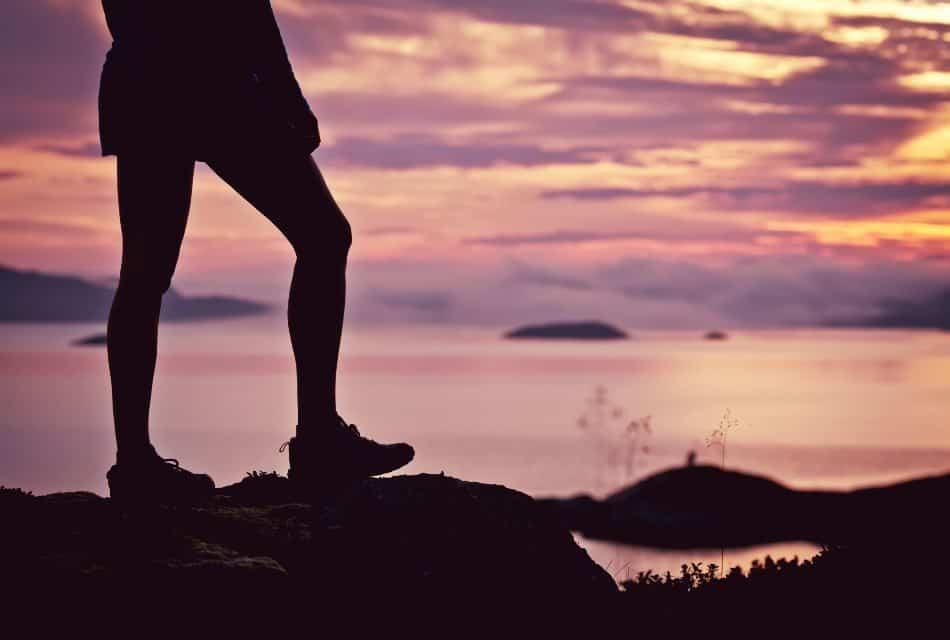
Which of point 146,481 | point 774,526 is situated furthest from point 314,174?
point 774,526

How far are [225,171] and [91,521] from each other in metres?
1.91

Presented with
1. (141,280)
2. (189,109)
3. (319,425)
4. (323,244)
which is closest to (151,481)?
(319,425)

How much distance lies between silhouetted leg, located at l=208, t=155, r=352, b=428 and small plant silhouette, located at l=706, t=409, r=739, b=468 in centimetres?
247

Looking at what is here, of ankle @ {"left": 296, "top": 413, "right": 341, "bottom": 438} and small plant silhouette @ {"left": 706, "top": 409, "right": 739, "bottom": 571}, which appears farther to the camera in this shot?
small plant silhouette @ {"left": 706, "top": 409, "right": 739, "bottom": 571}

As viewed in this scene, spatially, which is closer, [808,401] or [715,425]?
[715,425]

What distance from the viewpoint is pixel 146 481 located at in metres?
5.79

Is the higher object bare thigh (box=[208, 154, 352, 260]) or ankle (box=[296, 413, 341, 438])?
bare thigh (box=[208, 154, 352, 260])

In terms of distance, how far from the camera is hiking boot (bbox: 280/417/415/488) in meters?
6.27

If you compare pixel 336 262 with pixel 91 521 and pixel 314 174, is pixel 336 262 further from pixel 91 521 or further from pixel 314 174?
pixel 91 521

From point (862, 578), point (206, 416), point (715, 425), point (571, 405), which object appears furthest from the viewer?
point (206, 416)

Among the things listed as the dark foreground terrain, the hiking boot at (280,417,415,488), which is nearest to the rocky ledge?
the dark foreground terrain

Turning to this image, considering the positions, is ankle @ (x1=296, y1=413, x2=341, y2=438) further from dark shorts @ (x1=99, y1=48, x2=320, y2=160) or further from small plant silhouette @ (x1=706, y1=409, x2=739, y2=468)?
small plant silhouette @ (x1=706, y1=409, x2=739, y2=468)

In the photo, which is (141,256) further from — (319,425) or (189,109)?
(319,425)

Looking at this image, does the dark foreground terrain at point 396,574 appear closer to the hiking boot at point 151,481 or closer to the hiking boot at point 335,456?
A: the hiking boot at point 151,481
